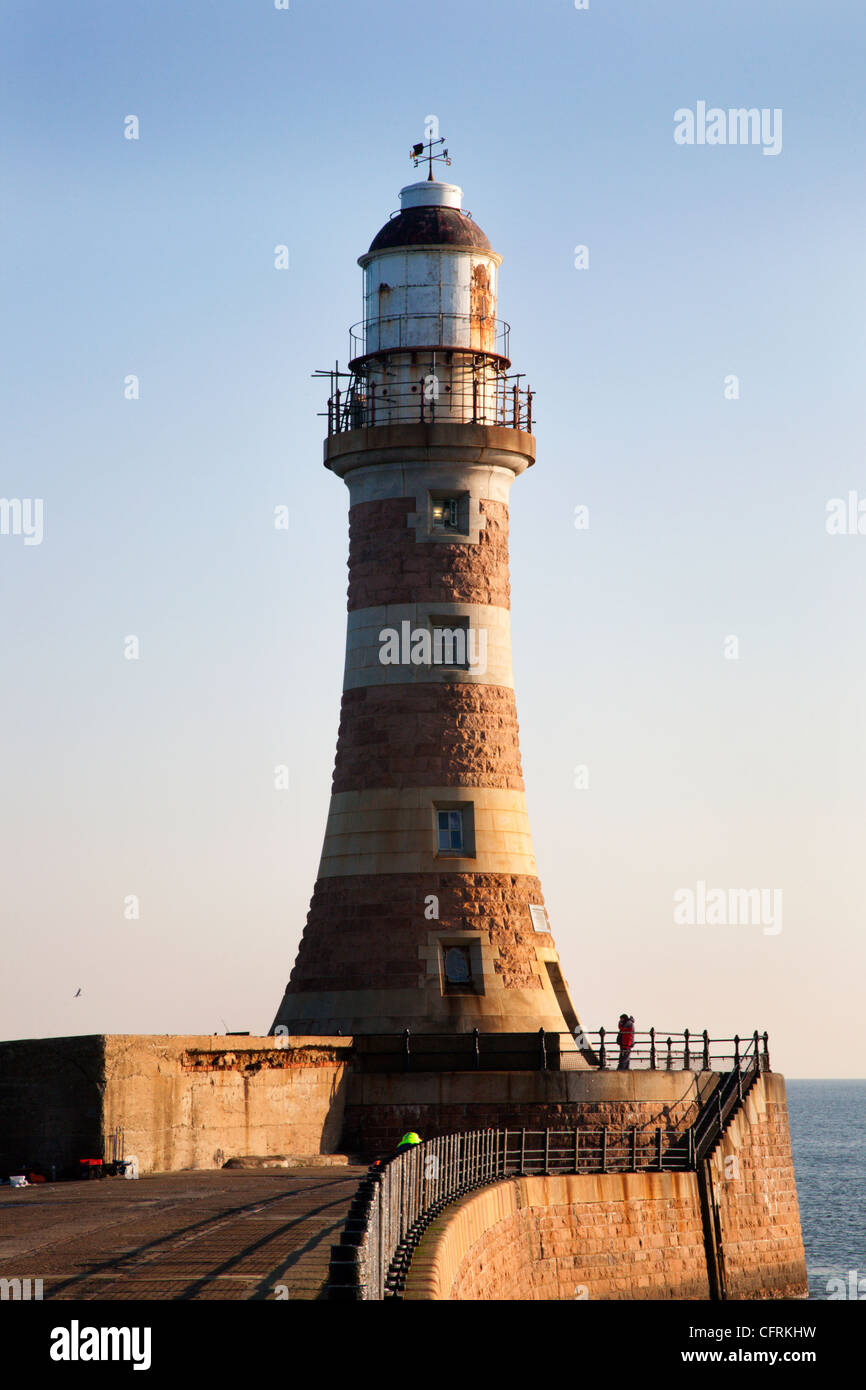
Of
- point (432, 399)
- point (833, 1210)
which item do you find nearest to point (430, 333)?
point (432, 399)

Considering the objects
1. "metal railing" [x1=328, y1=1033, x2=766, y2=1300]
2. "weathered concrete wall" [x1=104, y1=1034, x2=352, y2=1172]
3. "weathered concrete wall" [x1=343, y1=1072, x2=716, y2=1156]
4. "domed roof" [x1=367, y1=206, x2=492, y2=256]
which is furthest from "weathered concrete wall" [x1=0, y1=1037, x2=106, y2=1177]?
"domed roof" [x1=367, y1=206, x2=492, y2=256]

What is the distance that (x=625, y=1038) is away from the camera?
36.4 meters

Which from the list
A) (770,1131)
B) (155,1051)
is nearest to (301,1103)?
(155,1051)

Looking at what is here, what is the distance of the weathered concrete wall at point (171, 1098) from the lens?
1040 inches

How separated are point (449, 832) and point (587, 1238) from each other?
8.51 meters

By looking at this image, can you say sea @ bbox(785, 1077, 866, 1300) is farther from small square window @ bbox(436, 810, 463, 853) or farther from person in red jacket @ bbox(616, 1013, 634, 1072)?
small square window @ bbox(436, 810, 463, 853)

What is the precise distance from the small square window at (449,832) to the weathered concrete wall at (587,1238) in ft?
22.8

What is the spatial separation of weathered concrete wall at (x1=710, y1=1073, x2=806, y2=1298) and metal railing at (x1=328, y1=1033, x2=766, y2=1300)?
48 cm

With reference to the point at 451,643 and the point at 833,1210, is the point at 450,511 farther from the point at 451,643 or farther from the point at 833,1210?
the point at 833,1210

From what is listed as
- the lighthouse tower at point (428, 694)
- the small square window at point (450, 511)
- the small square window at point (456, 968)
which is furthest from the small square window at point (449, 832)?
the small square window at point (450, 511)

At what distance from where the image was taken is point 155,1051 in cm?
2814

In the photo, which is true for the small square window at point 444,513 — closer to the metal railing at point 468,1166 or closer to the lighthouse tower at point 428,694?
the lighthouse tower at point 428,694
